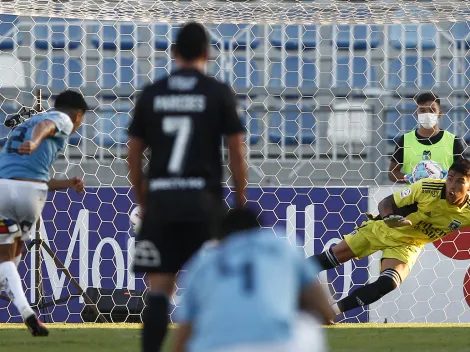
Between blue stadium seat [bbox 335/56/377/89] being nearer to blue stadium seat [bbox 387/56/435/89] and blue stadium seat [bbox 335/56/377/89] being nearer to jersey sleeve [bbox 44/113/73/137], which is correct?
blue stadium seat [bbox 387/56/435/89]

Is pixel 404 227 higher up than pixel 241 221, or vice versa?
pixel 241 221

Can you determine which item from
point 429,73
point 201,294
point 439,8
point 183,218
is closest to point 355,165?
point 429,73

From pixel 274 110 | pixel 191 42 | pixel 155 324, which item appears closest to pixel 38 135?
pixel 191 42

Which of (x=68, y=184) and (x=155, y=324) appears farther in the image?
(x=68, y=184)

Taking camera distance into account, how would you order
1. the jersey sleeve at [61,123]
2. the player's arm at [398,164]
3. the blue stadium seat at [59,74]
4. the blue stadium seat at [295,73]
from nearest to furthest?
1. the jersey sleeve at [61,123]
2. the player's arm at [398,164]
3. the blue stadium seat at [59,74]
4. the blue stadium seat at [295,73]

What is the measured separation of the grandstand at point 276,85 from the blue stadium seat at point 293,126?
1 cm

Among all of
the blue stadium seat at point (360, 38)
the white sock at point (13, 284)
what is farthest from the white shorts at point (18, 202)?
the blue stadium seat at point (360, 38)

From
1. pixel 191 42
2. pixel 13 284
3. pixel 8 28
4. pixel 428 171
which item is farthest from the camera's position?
pixel 8 28

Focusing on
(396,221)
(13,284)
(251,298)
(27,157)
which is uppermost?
(27,157)

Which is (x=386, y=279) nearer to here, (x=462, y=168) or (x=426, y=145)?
(x=462, y=168)

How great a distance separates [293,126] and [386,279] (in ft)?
11.0

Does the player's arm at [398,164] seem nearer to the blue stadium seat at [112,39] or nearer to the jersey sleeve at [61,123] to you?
the jersey sleeve at [61,123]

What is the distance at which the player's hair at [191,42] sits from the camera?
4.46 meters

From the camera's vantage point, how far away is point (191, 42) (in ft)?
14.7
